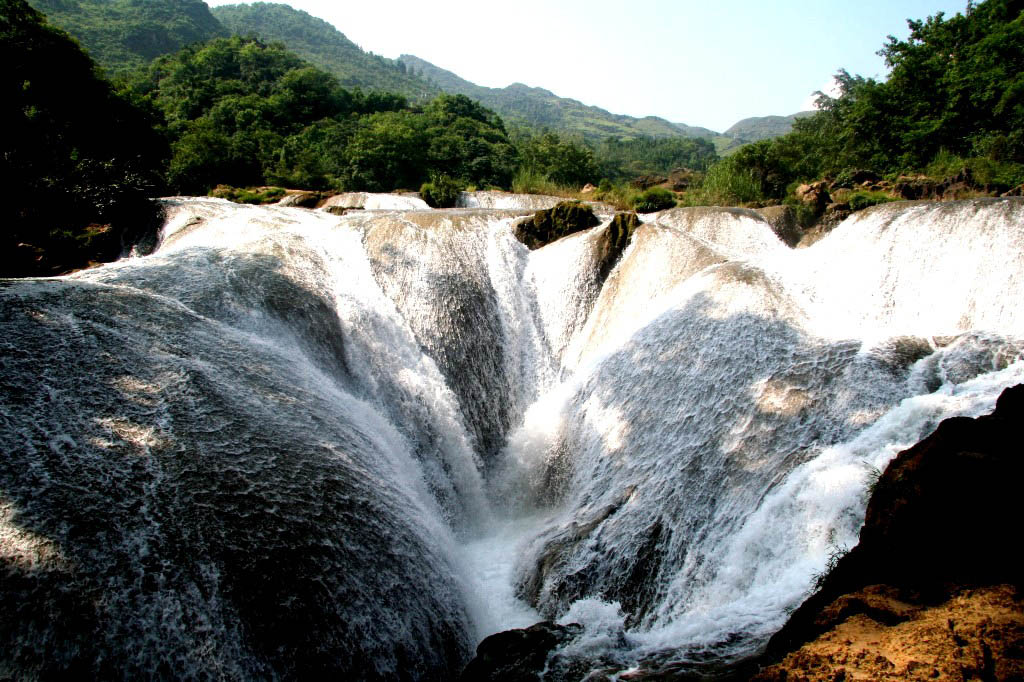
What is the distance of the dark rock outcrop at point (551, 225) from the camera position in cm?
1230

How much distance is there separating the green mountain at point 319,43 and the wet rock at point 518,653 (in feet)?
481

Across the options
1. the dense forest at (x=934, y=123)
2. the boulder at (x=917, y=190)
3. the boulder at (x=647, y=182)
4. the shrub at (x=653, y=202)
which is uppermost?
the dense forest at (x=934, y=123)

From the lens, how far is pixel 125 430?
4.32 m

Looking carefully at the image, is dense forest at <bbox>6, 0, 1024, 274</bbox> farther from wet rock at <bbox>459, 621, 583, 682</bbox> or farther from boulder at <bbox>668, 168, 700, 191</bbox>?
wet rock at <bbox>459, 621, 583, 682</bbox>

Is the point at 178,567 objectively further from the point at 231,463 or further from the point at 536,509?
the point at 536,509

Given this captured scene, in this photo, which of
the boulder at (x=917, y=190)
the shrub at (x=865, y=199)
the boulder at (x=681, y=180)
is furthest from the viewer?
the boulder at (x=681, y=180)

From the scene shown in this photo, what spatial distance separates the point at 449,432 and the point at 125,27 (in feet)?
350

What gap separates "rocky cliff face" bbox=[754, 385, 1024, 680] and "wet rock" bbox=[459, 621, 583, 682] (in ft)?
6.53

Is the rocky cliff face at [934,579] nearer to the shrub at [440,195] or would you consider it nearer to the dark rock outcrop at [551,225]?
the dark rock outcrop at [551,225]

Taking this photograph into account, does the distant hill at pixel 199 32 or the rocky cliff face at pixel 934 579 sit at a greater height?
the distant hill at pixel 199 32

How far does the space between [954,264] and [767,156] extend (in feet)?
41.0

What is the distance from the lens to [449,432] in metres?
9.15

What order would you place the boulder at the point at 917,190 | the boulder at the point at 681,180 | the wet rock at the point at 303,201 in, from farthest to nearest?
the boulder at the point at 681,180 → the wet rock at the point at 303,201 → the boulder at the point at 917,190

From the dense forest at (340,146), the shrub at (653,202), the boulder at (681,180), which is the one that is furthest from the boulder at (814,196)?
the boulder at (681,180)
